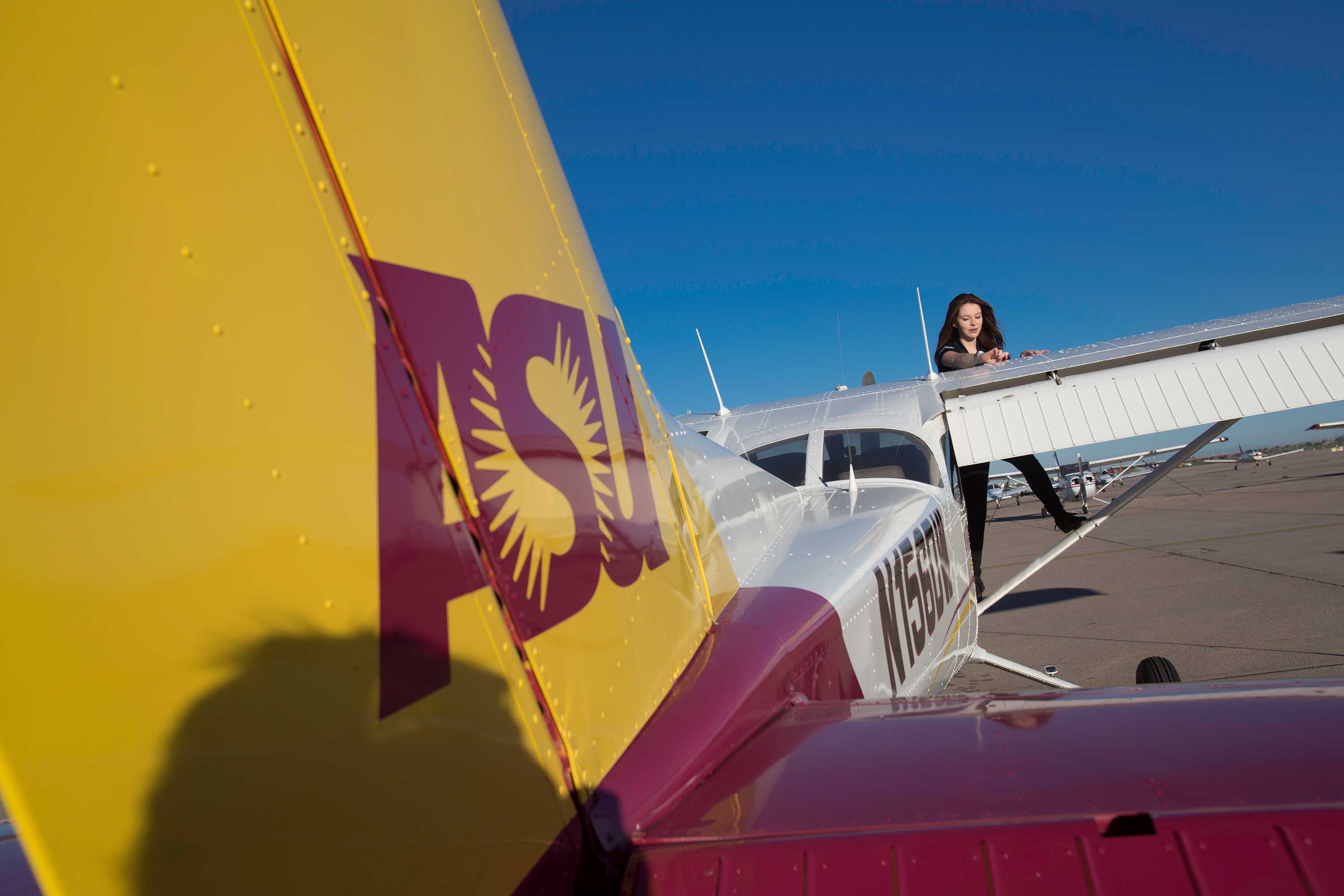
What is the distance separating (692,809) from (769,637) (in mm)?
745

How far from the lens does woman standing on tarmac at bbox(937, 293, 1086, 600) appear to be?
6395mm

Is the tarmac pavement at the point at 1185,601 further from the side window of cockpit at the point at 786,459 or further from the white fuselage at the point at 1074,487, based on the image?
the white fuselage at the point at 1074,487

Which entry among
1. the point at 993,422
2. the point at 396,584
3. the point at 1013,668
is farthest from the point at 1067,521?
the point at 396,584

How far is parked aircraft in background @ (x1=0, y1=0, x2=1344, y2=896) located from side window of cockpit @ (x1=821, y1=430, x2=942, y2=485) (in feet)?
11.0

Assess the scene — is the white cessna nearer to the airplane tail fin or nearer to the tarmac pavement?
the tarmac pavement

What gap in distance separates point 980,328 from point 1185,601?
14.0 ft

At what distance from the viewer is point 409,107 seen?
1.24 m

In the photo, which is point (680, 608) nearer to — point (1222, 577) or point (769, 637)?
point (769, 637)

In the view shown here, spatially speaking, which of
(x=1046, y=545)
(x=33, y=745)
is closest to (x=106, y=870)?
(x=33, y=745)

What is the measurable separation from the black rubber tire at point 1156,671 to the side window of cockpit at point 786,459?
8.10ft

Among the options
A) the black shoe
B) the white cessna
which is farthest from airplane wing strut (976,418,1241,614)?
the black shoe

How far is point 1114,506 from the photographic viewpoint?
5.38 meters

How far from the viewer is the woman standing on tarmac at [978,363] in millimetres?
6395

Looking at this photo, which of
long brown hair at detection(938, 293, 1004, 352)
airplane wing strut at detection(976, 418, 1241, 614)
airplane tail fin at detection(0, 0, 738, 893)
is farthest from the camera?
long brown hair at detection(938, 293, 1004, 352)
